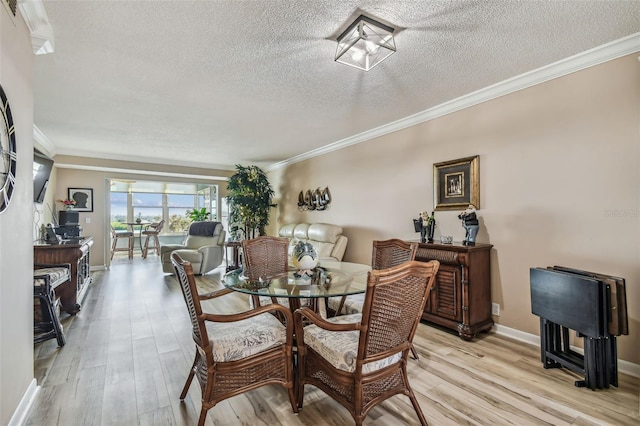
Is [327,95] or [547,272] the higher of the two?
[327,95]

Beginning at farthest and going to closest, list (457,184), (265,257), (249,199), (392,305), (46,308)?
1. (249,199)
2. (457,184)
3. (46,308)
4. (265,257)
5. (392,305)

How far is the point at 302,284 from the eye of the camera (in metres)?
2.13

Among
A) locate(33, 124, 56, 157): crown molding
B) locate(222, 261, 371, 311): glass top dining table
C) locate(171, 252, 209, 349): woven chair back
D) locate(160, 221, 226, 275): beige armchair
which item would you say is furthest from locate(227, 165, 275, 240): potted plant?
locate(171, 252, 209, 349): woven chair back

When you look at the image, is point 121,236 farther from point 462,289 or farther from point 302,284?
point 462,289

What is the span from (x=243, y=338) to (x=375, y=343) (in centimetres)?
76

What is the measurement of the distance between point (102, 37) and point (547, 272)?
145 inches

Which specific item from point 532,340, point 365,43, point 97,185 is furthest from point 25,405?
point 97,185

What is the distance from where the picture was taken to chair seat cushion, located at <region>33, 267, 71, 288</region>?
8.63 ft

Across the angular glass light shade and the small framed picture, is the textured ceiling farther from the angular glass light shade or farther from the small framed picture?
the small framed picture

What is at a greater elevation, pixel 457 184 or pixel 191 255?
pixel 457 184

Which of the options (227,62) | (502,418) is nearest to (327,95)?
(227,62)

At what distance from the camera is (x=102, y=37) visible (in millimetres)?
2066

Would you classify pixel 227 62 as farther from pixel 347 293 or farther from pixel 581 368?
pixel 581 368

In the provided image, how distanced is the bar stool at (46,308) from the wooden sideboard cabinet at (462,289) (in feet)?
11.6
